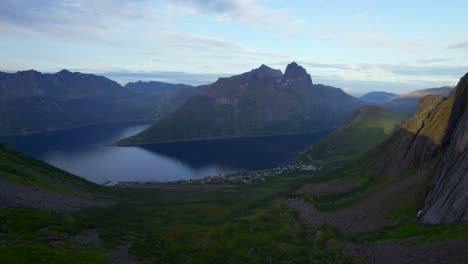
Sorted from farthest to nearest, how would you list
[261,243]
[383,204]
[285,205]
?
[285,205]
[383,204]
[261,243]

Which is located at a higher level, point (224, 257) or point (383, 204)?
point (383, 204)

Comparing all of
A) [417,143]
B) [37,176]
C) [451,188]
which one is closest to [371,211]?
[451,188]

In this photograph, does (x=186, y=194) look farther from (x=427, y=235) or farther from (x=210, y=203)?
(x=427, y=235)

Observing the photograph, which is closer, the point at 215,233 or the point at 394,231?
the point at 394,231

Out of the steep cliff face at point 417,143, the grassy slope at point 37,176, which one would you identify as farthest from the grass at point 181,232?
the steep cliff face at point 417,143

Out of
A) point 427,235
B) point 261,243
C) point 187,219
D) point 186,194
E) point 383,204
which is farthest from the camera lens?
point 186,194

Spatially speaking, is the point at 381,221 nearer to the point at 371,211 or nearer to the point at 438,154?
the point at 371,211

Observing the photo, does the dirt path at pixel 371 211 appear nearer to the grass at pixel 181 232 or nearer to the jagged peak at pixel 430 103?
the grass at pixel 181 232

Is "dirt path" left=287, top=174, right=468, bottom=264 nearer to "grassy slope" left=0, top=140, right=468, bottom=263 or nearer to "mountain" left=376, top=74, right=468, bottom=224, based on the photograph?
"grassy slope" left=0, top=140, right=468, bottom=263

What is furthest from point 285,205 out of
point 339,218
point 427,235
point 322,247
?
point 427,235
